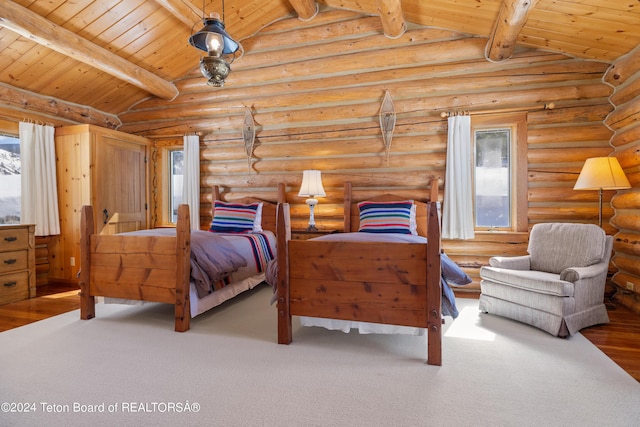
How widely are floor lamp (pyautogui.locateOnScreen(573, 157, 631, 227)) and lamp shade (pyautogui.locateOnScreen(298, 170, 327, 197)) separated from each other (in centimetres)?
282

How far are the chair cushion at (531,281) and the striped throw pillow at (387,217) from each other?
0.96 m

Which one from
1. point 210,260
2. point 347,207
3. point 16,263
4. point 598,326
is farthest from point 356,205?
point 16,263

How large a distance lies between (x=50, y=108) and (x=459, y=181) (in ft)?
18.2

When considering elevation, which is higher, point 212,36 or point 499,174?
point 212,36

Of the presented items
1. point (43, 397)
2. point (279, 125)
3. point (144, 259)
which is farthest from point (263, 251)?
point (43, 397)

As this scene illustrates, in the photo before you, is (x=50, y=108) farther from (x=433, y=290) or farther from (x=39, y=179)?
(x=433, y=290)

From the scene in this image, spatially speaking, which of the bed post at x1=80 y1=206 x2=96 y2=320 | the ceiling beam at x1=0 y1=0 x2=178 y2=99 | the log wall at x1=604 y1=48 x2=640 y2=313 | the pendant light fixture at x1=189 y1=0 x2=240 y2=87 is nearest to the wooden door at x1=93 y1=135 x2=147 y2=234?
the ceiling beam at x1=0 y1=0 x2=178 y2=99

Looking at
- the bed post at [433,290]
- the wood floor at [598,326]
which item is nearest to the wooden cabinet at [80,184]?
the wood floor at [598,326]

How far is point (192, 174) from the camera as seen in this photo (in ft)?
17.7

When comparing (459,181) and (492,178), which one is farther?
(492,178)

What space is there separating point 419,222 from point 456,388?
2.51m

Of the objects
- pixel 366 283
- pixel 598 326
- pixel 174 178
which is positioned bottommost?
pixel 598 326

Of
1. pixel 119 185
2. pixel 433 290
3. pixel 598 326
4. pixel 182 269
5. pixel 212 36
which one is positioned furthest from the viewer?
pixel 119 185

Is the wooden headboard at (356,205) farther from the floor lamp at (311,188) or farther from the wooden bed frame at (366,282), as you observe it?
the wooden bed frame at (366,282)
